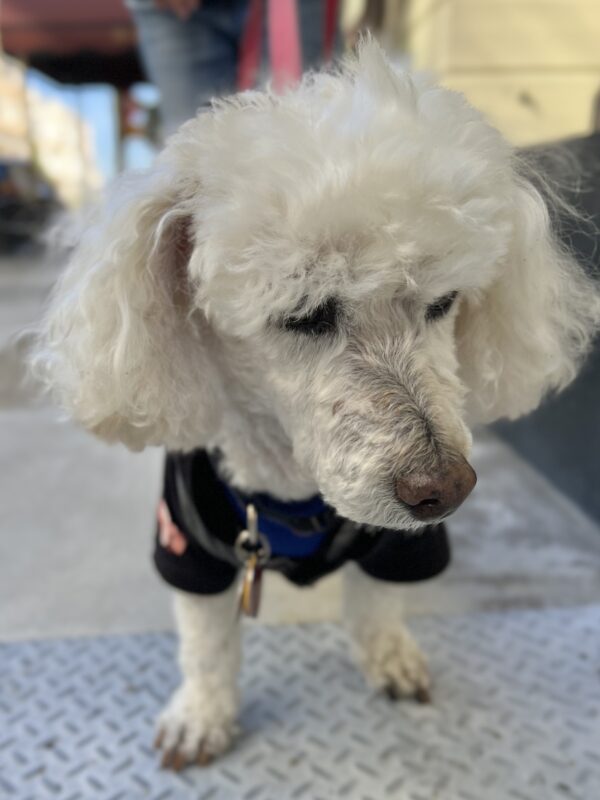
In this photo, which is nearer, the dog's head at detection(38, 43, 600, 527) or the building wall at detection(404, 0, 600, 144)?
the dog's head at detection(38, 43, 600, 527)

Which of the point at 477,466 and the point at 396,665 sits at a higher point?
the point at 396,665

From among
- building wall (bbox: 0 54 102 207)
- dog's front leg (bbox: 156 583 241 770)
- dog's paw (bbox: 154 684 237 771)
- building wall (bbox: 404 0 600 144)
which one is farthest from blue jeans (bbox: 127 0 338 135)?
building wall (bbox: 0 54 102 207)

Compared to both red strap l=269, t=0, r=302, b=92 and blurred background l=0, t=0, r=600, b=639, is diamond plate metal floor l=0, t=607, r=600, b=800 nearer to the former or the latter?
blurred background l=0, t=0, r=600, b=639

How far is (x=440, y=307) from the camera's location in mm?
769

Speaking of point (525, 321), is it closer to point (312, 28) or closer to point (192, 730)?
point (192, 730)

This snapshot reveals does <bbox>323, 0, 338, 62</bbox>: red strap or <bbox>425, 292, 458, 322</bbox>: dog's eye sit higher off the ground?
<bbox>323, 0, 338, 62</bbox>: red strap

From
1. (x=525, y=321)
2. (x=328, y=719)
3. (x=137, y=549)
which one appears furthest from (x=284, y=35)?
(x=328, y=719)

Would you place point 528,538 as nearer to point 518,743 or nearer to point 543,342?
point 518,743

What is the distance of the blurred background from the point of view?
126 cm

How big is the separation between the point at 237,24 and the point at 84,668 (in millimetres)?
1544

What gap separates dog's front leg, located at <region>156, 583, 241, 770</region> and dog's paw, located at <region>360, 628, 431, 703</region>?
0.22m

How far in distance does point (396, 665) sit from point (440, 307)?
579 millimetres

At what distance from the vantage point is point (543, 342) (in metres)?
0.89

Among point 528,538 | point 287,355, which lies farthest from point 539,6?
point 287,355
